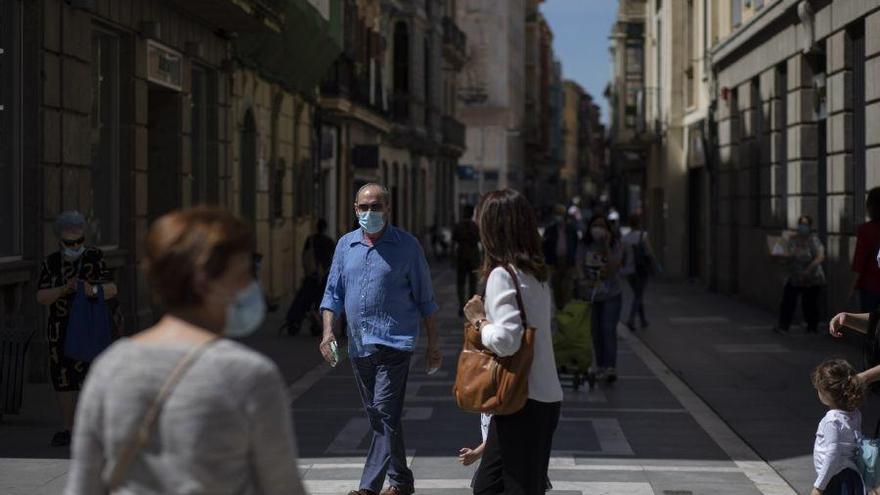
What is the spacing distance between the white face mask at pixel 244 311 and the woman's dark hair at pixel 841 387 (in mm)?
3839

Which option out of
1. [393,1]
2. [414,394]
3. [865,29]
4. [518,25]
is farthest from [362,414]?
[518,25]

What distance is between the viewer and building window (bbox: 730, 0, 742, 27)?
30.6m

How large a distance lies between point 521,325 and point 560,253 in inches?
746

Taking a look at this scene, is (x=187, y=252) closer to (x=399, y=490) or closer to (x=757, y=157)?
(x=399, y=490)

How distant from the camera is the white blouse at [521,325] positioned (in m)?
5.95

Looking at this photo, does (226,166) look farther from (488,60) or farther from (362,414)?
(488,60)

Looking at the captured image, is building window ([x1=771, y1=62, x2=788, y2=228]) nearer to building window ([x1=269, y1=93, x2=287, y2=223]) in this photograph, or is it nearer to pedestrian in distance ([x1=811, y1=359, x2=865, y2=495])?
building window ([x1=269, y1=93, x2=287, y2=223])

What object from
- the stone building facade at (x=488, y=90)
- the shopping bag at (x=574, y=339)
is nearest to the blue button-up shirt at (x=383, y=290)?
the shopping bag at (x=574, y=339)

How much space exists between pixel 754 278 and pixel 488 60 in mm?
61826

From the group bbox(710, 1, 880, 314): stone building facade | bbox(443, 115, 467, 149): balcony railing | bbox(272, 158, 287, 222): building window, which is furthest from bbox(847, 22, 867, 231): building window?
bbox(443, 115, 467, 149): balcony railing

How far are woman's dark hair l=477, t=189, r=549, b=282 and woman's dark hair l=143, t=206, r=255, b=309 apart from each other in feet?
8.52

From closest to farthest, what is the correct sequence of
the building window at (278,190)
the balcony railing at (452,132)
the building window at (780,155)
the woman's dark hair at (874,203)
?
the woman's dark hair at (874,203) < the building window at (780,155) < the building window at (278,190) < the balcony railing at (452,132)

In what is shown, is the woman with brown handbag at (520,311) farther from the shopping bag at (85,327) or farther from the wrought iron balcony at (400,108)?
the wrought iron balcony at (400,108)

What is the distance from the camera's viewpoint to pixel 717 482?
9.54m
